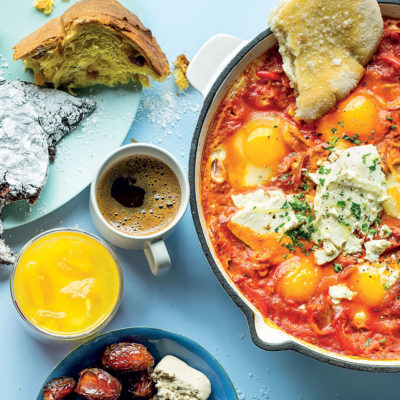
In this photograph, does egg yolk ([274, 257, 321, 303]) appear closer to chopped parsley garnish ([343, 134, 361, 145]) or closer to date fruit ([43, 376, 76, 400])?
chopped parsley garnish ([343, 134, 361, 145])

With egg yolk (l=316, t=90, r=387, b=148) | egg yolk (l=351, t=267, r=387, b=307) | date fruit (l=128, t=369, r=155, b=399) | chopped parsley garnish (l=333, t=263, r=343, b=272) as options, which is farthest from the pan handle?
date fruit (l=128, t=369, r=155, b=399)

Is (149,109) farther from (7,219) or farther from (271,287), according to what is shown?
(271,287)

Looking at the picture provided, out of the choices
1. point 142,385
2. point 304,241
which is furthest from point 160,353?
point 304,241

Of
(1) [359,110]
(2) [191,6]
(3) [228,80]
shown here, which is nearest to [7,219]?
(3) [228,80]

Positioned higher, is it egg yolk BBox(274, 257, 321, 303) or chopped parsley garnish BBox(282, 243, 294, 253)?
chopped parsley garnish BBox(282, 243, 294, 253)

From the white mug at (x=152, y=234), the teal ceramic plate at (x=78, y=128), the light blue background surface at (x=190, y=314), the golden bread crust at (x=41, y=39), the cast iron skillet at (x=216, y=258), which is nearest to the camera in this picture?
the cast iron skillet at (x=216, y=258)

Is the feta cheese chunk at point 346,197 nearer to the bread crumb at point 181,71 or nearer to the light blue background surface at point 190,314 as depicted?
the light blue background surface at point 190,314

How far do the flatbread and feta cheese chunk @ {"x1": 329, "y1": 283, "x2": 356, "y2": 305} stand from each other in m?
0.84

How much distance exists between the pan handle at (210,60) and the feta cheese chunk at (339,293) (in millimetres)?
1151

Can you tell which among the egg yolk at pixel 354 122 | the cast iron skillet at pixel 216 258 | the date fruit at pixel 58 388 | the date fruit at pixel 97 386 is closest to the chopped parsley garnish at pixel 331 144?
the egg yolk at pixel 354 122

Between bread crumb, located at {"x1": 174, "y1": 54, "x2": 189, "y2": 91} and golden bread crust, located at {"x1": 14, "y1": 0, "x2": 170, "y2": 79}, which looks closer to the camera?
golden bread crust, located at {"x1": 14, "y1": 0, "x2": 170, "y2": 79}

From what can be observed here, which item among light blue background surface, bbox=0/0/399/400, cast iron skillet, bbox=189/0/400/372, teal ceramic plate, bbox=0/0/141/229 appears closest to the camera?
cast iron skillet, bbox=189/0/400/372

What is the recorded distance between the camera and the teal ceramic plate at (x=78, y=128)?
10.5ft

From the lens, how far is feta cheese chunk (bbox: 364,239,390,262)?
119 inches
